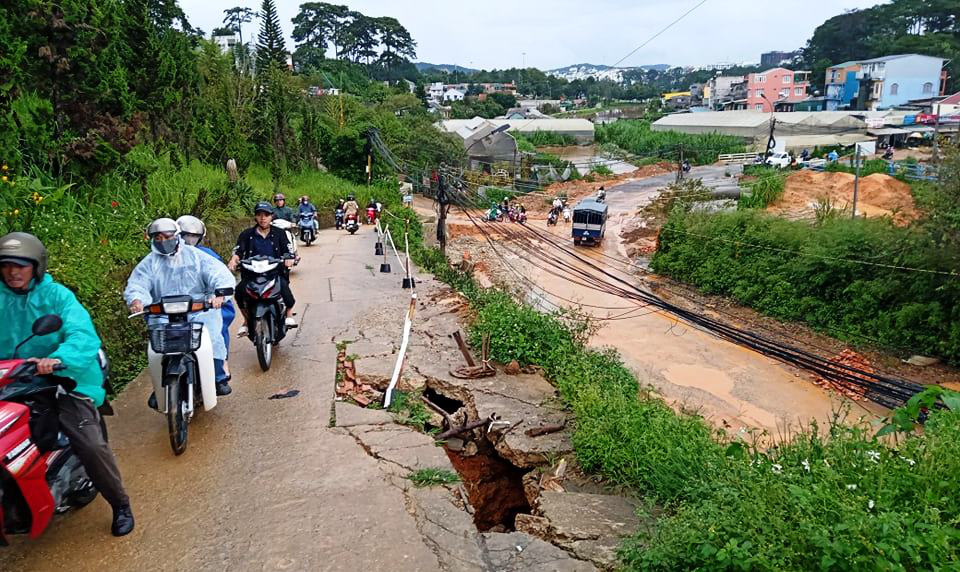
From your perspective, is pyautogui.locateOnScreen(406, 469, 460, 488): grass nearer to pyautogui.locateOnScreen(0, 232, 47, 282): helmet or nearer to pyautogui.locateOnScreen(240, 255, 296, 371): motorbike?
pyautogui.locateOnScreen(0, 232, 47, 282): helmet

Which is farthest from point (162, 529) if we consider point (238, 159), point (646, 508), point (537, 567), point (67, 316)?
point (238, 159)

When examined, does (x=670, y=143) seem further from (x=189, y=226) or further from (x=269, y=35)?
(x=189, y=226)

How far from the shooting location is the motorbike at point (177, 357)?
445 cm

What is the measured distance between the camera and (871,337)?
54.6 feet

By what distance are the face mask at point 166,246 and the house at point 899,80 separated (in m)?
71.3

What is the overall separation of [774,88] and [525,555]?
84957 mm

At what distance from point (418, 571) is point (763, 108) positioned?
82.5 meters

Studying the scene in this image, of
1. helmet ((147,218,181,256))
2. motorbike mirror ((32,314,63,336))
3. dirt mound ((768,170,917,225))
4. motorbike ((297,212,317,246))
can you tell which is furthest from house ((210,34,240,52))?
dirt mound ((768,170,917,225))

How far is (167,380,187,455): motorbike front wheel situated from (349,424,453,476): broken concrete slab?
1.21 m

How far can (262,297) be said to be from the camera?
6.25 m

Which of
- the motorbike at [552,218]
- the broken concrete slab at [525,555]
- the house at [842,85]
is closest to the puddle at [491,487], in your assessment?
the broken concrete slab at [525,555]

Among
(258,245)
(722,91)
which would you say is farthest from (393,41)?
(258,245)

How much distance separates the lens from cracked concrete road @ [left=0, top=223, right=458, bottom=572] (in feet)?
11.2

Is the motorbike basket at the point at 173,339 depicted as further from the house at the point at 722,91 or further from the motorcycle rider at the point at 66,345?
the house at the point at 722,91
